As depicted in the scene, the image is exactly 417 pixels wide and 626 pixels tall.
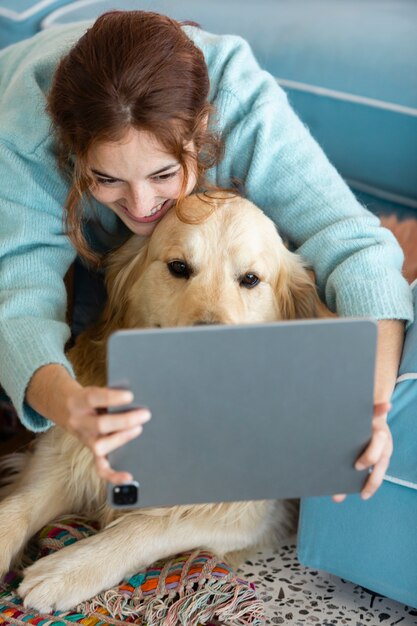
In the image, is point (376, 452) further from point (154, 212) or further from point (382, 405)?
point (154, 212)

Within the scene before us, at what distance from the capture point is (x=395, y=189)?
2373 mm

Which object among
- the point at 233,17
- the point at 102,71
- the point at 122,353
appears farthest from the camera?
the point at 233,17

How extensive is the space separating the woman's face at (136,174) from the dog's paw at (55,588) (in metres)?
0.70

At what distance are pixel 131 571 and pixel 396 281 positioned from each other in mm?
778

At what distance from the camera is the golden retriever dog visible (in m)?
1.57

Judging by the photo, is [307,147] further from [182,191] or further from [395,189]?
[395,189]

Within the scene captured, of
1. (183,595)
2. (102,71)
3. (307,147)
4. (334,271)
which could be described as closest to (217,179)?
(307,147)

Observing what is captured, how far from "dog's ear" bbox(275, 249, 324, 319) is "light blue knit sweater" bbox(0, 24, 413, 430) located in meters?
0.03

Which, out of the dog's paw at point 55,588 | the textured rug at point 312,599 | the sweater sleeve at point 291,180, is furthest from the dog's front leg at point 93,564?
the sweater sleeve at point 291,180

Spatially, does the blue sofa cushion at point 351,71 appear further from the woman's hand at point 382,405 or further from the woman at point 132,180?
the woman's hand at point 382,405

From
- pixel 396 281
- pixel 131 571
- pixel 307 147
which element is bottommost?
pixel 131 571

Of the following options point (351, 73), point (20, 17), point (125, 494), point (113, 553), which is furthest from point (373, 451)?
point (20, 17)

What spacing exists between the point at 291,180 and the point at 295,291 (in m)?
0.24

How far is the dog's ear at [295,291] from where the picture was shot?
1.71m
